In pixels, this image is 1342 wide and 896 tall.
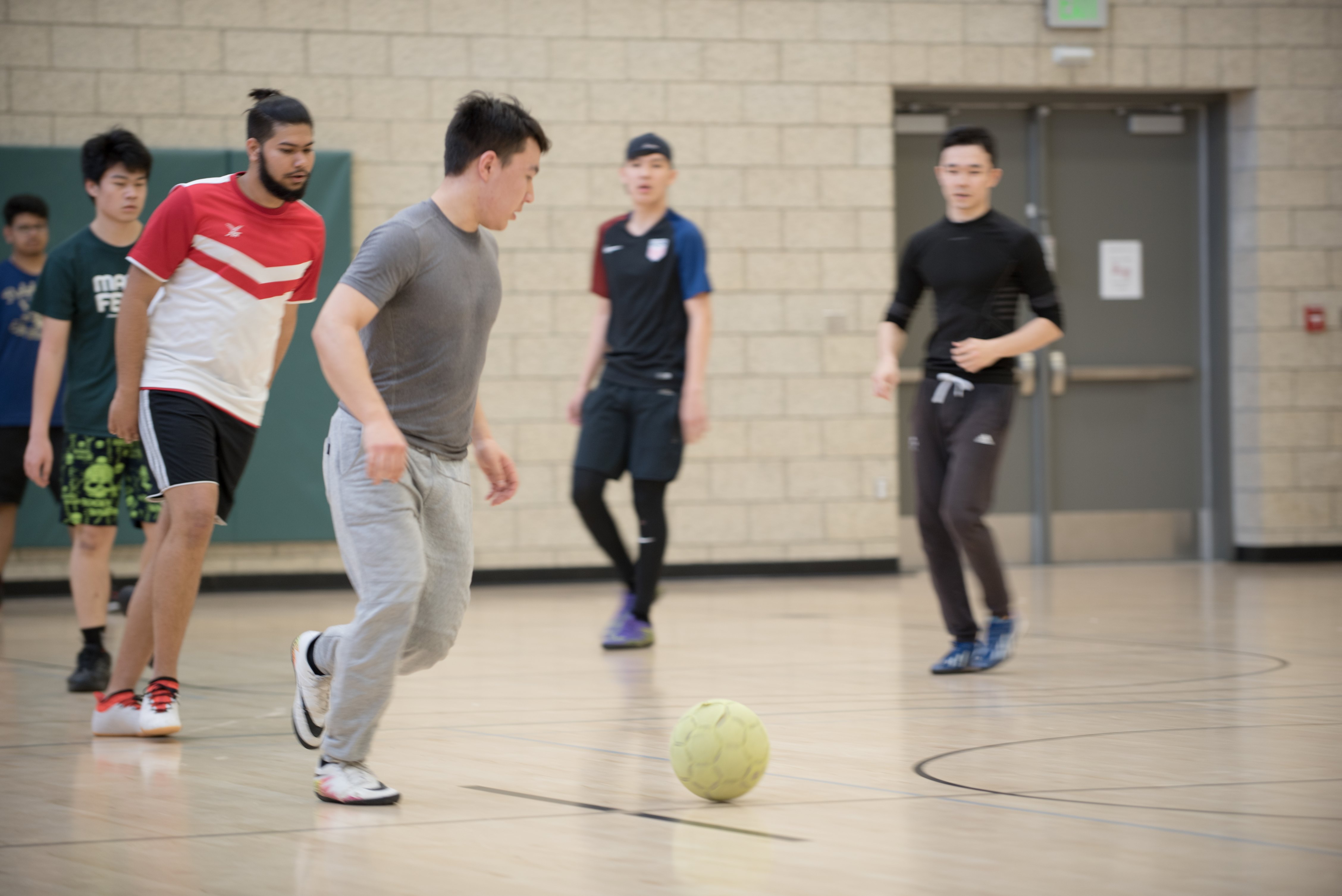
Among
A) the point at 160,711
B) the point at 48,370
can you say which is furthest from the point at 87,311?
the point at 160,711

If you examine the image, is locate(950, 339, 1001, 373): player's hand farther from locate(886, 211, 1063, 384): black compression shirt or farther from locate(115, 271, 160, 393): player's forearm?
locate(115, 271, 160, 393): player's forearm

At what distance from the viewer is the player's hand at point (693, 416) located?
5.16m

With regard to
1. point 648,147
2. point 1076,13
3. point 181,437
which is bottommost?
point 181,437

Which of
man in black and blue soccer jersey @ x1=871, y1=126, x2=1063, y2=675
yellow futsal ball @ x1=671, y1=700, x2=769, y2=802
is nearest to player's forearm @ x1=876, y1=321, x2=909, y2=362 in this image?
man in black and blue soccer jersey @ x1=871, y1=126, x2=1063, y2=675

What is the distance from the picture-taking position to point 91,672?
438 cm

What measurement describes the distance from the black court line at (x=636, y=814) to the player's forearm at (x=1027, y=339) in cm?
223

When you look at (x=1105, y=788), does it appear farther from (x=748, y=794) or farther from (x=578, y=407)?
(x=578, y=407)

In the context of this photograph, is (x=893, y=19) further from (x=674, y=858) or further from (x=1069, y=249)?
(x=674, y=858)

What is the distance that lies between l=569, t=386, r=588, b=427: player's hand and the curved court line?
8.37 feet

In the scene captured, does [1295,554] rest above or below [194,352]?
below

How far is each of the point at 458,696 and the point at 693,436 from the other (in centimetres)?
144

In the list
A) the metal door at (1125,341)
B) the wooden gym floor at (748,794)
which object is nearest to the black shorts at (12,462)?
the wooden gym floor at (748,794)

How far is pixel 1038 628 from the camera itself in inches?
227

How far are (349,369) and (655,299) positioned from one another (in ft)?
9.53
